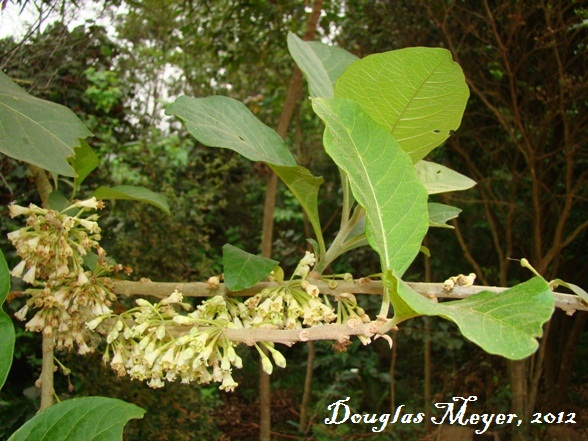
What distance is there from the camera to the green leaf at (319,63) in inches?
25.6

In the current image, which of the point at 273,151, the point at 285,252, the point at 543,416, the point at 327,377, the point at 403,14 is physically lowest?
the point at 327,377

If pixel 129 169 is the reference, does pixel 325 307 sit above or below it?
above

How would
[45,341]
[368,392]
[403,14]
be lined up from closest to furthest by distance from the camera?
[45,341], [403,14], [368,392]

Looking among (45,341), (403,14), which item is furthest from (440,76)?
(403,14)

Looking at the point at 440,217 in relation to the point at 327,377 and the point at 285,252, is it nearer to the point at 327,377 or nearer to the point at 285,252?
the point at 285,252

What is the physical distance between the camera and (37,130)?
631 millimetres

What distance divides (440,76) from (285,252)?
2.89 metres

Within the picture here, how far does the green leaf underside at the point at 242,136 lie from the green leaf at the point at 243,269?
7cm

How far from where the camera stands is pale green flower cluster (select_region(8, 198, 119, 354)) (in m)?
0.58

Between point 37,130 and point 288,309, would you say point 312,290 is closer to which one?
point 288,309

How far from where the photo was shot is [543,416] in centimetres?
285

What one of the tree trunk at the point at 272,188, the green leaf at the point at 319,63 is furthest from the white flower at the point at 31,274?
the tree trunk at the point at 272,188

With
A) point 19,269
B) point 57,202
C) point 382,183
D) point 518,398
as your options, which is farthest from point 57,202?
point 518,398

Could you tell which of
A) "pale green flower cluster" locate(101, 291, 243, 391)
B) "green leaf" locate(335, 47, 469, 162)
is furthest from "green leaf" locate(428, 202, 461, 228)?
"pale green flower cluster" locate(101, 291, 243, 391)
